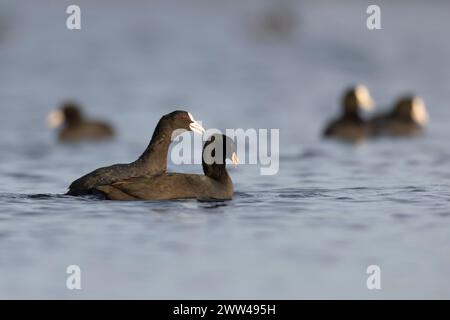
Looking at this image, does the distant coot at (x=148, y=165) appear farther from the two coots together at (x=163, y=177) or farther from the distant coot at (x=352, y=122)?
the distant coot at (x=352, y=122)

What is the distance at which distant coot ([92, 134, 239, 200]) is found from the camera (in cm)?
1328

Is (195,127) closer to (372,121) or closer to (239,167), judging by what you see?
(239,167)

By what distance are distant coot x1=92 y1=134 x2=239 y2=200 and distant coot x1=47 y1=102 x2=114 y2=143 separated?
826 centimetres

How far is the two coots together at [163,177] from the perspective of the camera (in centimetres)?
1330

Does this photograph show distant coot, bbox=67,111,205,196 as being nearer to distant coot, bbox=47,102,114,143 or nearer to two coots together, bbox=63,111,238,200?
two coots together, bbox=63,111,238,200

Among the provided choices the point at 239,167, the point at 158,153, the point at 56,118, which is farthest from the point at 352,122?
the point at 158,153

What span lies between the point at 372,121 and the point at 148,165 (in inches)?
430

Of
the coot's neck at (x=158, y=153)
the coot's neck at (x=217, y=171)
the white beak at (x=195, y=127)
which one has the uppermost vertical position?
the white beak at (x=195, y=127)

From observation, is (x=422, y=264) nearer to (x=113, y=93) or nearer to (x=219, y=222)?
(x=219, y=222)

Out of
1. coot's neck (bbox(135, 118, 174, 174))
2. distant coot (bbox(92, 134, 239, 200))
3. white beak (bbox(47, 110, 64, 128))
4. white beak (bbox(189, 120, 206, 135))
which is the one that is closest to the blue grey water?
distant coot (bbox(92, 134, 239, 200))

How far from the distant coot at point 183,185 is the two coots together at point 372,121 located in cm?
818

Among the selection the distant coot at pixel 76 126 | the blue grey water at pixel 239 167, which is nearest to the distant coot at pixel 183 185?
the blue grey water at pixel 239 167

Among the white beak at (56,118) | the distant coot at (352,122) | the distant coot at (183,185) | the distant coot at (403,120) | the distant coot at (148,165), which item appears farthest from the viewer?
the white beak at (56,118)

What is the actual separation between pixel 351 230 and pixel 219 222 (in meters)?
1.43
